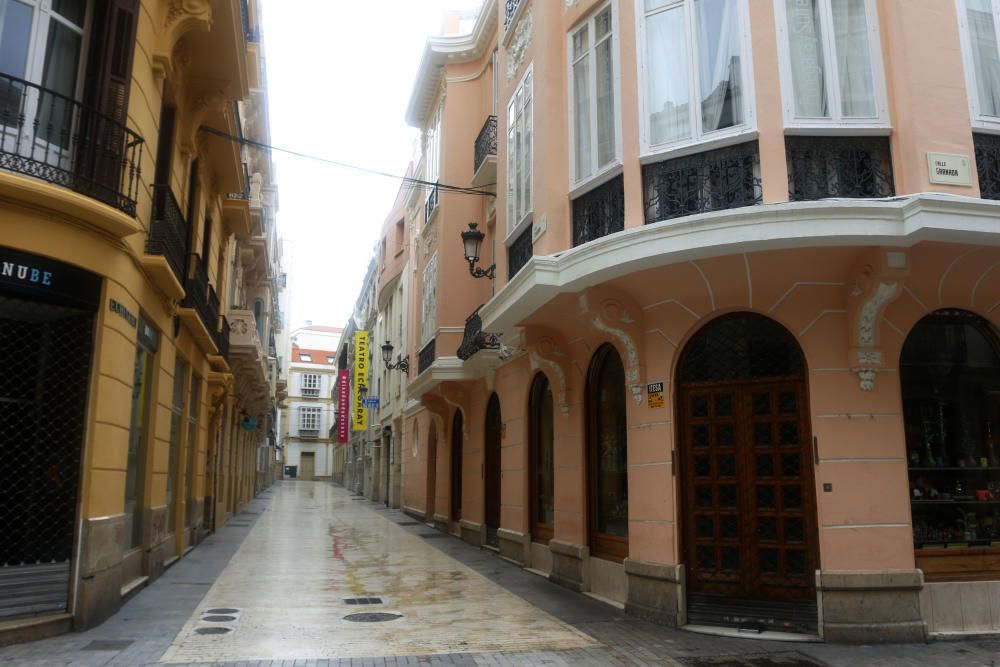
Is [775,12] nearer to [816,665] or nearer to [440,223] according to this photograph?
[816,665]

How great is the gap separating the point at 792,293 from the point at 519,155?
524cm

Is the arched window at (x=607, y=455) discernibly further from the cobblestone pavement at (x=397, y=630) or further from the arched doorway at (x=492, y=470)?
the arched doorway at (x=492, y=470)

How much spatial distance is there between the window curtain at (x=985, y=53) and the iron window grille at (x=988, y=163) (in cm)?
35

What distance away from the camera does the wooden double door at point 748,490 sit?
8.16 meters

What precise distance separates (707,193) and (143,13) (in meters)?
6.71

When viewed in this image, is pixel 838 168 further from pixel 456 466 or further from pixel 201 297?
pixel 456 466

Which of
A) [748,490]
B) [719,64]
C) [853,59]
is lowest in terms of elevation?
[748,490]

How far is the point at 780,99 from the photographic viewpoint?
311 inches

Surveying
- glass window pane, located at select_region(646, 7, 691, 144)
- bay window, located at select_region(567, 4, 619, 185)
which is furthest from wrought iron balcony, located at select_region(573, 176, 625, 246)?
glass window pane, located at select_region(646, 7, 691, 144)

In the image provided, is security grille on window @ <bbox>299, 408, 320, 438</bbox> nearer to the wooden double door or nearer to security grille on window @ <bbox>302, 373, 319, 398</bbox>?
security grille on window @ <bbox>302, 373, 319, 398</bbox>

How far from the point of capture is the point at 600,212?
9.17 metres

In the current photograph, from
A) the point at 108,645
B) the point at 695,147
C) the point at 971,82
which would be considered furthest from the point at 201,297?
the point at 971,82

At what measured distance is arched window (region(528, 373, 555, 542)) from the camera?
12.8 metres

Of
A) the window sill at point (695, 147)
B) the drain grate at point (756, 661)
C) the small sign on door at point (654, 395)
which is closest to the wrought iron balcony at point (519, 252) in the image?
the window sill at point (695, 147)
